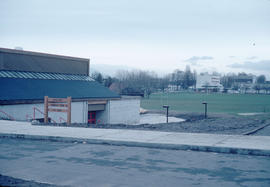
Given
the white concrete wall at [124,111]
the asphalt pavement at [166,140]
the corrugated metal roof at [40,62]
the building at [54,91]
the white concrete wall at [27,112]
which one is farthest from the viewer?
the white concrete wall at [124,111]

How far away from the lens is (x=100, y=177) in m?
7.09

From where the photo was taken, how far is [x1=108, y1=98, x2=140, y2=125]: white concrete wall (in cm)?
3588

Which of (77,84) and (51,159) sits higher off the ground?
(77,84)

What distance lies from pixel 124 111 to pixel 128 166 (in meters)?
29.8

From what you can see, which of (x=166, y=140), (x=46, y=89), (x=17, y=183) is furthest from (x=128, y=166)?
(x=46, y=89)

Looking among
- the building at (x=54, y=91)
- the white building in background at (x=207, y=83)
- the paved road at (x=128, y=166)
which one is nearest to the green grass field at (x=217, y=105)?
the building at (x=54, y=91)

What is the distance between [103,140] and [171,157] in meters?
3.26

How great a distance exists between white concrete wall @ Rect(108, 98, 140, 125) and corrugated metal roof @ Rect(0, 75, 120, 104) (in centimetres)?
117

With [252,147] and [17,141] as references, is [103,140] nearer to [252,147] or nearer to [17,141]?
[17,141]

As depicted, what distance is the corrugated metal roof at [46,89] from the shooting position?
87.5 ft

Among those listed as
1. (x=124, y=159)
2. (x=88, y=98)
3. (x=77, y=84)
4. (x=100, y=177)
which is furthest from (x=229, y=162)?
(x=77, y=84)

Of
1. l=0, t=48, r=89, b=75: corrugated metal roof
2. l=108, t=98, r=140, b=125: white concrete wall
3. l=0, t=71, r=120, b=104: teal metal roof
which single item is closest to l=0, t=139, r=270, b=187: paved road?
l=0, t=71, r=120, b=104: teal metal roof

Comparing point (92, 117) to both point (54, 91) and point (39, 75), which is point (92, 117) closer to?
point (54, 91)

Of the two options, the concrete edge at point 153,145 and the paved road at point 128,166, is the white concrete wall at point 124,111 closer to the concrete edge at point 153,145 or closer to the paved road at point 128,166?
the concrete edge at point 153,145
